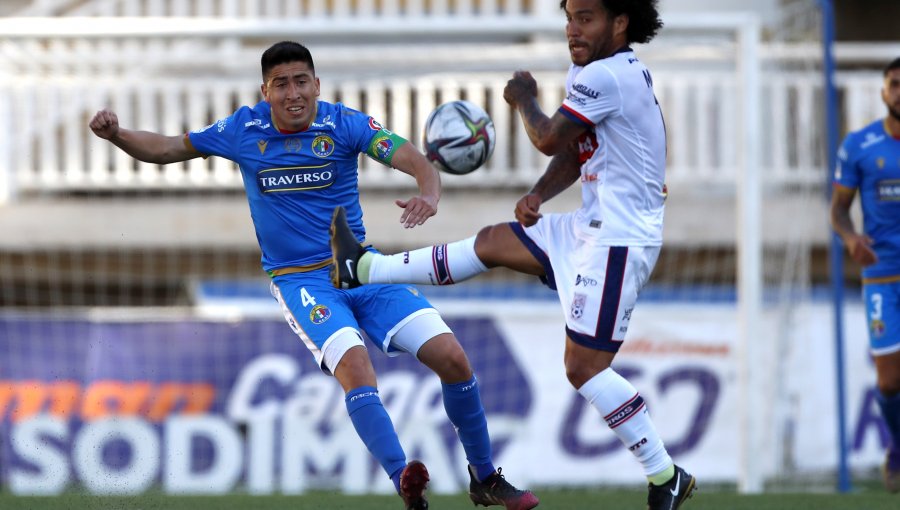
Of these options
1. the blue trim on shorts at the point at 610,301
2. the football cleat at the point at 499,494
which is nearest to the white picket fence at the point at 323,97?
the football cleat at the point at 499,494

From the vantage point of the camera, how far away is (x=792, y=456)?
1141 cm

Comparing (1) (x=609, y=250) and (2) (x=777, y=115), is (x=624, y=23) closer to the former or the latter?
(1) (x=609, y=250)

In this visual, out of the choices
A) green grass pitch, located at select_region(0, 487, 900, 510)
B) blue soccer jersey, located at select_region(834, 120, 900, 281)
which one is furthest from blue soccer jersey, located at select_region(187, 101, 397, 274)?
blue soccer jersey, located at select_region(834, 120, 900, 281)

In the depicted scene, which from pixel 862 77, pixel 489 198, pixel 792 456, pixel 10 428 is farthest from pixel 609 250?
pixel 862 77

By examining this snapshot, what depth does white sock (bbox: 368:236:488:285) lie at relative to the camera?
266 inches

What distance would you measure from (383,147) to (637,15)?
4.56ft

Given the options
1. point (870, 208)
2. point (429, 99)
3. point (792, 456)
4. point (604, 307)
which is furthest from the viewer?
point (429, 99)

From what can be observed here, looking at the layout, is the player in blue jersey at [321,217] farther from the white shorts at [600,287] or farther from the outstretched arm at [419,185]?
the white shorts at [600,287]

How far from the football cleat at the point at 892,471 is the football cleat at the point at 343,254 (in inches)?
173

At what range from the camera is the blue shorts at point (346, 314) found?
6.97 meters

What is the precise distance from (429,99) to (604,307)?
7.56 m

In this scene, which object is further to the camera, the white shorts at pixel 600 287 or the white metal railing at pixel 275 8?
the white metal railing at pixel 275 8

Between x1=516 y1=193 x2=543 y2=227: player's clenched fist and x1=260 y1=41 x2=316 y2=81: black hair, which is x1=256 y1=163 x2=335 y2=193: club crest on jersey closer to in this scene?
x1=260 y1=41 x2=316 y2=81: black hair

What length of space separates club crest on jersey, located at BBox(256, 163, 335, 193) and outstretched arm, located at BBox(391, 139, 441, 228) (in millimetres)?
381
